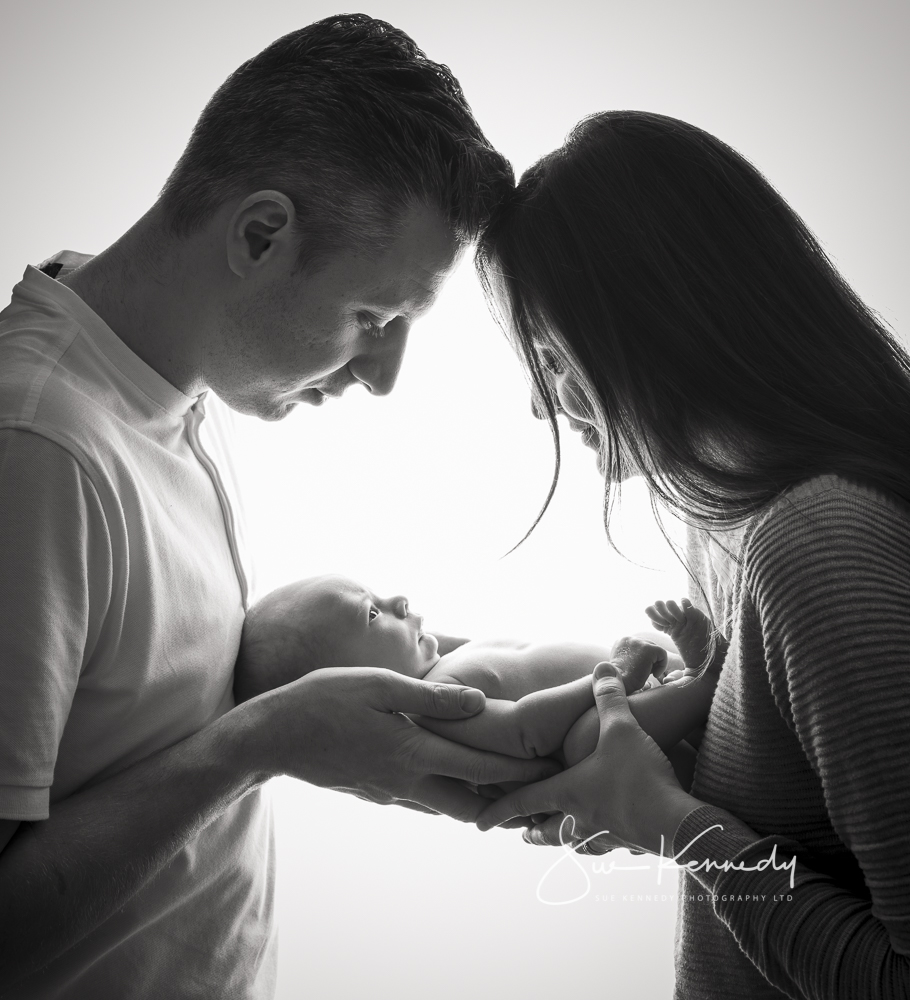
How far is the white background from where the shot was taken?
7.36 feet

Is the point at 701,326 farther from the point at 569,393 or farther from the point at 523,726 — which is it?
the point at 523,726

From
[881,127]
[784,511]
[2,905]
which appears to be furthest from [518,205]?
[881,127]

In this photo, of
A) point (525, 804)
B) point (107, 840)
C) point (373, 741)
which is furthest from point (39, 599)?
point (525, 804)

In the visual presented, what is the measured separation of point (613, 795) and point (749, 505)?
410 millimetres

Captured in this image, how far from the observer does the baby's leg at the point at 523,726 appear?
123 cm

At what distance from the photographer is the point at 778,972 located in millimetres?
908

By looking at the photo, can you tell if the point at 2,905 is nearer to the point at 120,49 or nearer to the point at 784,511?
the point at 784,511

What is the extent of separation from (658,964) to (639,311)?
2144 millimetres

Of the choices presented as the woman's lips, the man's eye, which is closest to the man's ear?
the man's eye

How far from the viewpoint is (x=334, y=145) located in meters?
1.25

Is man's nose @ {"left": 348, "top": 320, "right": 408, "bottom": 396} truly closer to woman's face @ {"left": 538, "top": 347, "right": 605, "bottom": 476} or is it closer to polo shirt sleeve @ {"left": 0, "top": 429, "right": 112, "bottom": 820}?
woman's face @ {"left": 538, "top": 347, "right": 605, "bottom": 476}

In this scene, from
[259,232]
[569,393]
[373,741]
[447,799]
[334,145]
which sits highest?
[334,145]

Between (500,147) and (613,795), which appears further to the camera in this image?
(500,147)

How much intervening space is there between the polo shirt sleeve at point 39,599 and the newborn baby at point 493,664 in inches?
18.2
